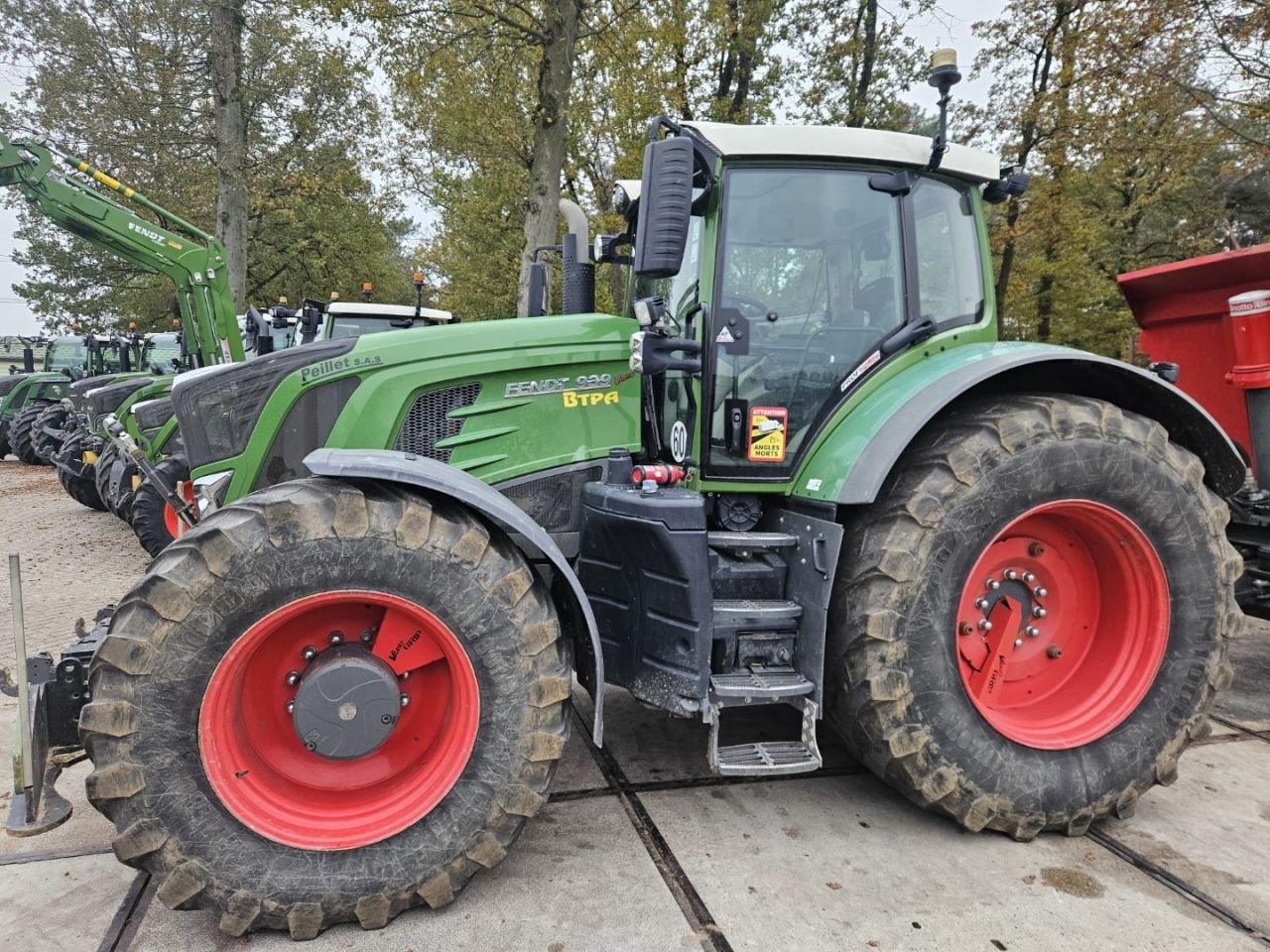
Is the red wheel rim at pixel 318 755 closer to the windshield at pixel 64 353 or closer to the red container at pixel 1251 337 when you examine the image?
the red container at pixel 1251 337

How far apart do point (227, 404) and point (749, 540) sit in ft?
6.45

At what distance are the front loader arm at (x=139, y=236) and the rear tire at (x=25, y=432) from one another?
23.5 feet

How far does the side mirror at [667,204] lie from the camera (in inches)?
98.7

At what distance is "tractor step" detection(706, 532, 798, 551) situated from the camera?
2945 millimetres

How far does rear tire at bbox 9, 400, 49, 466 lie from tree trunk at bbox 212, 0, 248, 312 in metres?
5.44

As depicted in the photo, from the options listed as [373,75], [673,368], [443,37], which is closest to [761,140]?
[673,368]

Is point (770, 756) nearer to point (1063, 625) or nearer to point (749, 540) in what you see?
point (749, 540)

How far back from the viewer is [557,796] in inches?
123

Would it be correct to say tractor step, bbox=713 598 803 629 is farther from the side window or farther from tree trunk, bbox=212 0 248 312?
tree trunk, bbox=212 0 248 312

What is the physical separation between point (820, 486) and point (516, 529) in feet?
3.66

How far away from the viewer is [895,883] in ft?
8.55

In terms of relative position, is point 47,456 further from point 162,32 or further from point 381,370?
point 381,370

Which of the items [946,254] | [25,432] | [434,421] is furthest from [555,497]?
[25,432]

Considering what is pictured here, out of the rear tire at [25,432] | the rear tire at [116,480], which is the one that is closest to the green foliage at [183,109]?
the rear tire at [25,432]
